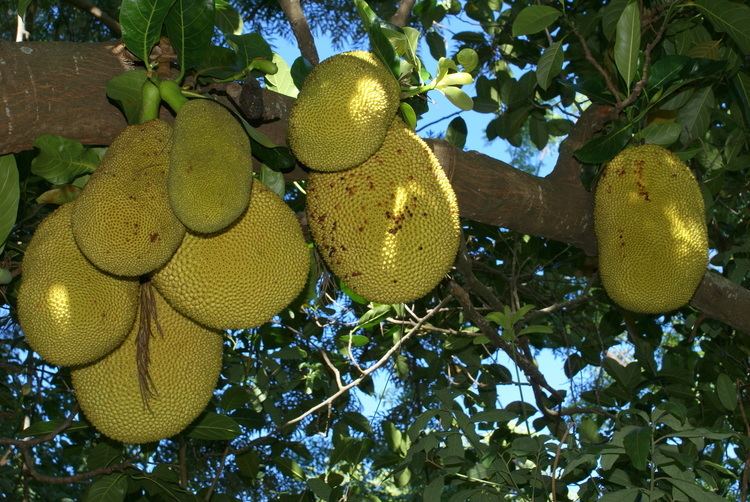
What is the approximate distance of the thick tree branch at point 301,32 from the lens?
1580 millimetres

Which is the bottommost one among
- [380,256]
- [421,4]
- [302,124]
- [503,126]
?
[503,126]

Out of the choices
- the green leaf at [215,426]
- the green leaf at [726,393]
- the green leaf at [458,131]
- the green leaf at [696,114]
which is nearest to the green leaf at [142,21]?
the green leaf at [215,426]

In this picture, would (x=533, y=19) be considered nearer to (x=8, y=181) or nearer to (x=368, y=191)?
(x=368, y=191)

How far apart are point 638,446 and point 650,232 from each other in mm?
584

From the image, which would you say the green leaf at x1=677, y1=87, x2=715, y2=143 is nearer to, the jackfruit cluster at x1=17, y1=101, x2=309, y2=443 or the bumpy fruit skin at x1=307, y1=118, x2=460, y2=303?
the bumpy fruit skin at x1=307, y1=118, x2=460, y2=303

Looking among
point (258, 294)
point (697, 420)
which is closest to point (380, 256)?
point (258, 294)

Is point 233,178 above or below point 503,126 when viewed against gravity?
above

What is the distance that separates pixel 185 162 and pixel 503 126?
186cm

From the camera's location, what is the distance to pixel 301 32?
161 cm

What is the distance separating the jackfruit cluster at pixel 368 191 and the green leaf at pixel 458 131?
1.04 metres

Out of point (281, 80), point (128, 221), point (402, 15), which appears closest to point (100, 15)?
point (281, 80)

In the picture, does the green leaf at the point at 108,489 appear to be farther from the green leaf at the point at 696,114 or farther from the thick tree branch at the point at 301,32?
the green leaf at the point at 696,114

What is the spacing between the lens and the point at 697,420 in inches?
95.3

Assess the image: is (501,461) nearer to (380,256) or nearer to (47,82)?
(380,256)
